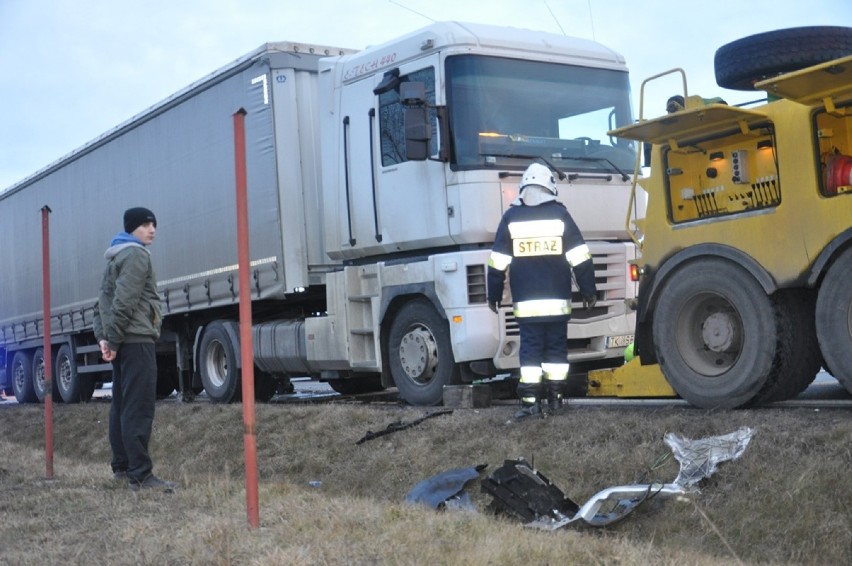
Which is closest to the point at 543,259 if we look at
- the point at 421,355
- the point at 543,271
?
the point at 543,271

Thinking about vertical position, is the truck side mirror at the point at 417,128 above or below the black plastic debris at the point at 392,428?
above

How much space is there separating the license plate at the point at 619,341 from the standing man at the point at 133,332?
4.14 metres

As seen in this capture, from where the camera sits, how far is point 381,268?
11430 millimetres

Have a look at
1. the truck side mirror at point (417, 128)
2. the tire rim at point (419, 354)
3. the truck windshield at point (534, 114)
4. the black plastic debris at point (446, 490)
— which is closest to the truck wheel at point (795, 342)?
the black plastic debris at point (446, 490)

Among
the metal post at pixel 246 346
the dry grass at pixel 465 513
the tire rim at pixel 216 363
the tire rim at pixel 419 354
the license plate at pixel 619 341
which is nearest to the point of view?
the dry grass at pixel 465 513

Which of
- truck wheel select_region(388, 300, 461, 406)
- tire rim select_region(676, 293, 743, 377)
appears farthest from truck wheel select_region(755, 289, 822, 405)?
truck wheel select_region(388, 300, 461, 406)

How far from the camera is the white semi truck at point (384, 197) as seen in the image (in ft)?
34.2

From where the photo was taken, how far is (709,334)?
8398mm

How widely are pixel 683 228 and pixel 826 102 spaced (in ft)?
4.94

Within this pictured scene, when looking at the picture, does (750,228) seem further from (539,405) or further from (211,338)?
(211,338)

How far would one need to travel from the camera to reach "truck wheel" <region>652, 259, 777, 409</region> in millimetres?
7879

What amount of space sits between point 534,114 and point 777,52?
2.96 metres

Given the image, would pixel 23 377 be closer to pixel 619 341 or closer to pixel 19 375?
pixel 19 375

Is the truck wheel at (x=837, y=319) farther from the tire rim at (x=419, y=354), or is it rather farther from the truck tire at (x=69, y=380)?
the truck tire at (x=69, y=380)
